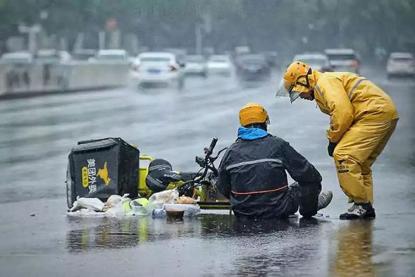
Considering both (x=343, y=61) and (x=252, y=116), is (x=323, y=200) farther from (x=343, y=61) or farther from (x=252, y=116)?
(x=343, y=61)

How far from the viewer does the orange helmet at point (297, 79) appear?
10641 millimetres

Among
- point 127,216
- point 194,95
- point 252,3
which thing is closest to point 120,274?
point 127,216

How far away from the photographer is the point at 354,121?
10484 millimetres

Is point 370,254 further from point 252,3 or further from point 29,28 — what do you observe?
point 29,28

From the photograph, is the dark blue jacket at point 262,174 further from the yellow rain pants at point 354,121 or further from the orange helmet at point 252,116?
the yellow rain pants at point 354,121

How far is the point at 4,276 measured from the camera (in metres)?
7.92

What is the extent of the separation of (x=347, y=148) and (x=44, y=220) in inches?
110

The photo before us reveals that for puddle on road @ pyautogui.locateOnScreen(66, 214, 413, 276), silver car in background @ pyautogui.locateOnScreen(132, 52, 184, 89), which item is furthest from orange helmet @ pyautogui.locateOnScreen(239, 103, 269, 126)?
silver car in background @ pyautogui.locateOnScreen(132, 52, 184, 89)

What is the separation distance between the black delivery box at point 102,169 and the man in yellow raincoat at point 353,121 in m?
1.74

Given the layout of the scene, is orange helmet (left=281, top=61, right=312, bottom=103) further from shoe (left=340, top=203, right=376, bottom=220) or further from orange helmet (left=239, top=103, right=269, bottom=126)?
shoe (left=340, top=203, right=376, bottom=220)

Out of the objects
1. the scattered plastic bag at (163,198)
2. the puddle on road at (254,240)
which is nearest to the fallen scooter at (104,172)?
the scattered plastic bag at (163,198)

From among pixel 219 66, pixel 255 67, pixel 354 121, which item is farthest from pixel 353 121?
pixel 219 66

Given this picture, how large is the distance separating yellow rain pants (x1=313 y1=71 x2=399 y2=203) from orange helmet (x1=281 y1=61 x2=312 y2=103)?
12cm

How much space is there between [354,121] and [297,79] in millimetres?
617
